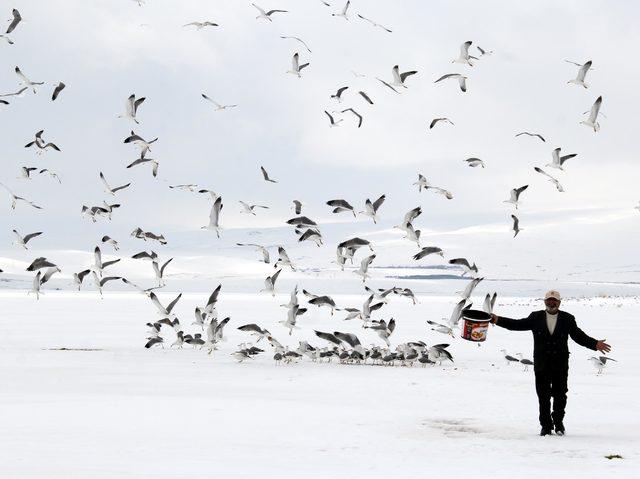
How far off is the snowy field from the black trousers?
0.28 metres

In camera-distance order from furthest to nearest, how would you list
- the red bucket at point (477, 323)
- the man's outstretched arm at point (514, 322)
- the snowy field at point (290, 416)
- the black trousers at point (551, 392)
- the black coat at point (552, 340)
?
the red bucket at point (477, 323) → the man's outstretched arm at point (514, 322) → the black coat at point (552, 340) → the black trousers at point (551, 392) → the snowy field at point (290, 416)

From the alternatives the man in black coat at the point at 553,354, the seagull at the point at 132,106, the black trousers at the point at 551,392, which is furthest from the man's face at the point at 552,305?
the seagull at the point at 132,106

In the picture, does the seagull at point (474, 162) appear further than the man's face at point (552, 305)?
Yes

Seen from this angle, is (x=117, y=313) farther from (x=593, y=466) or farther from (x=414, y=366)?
(x=593, y=466)

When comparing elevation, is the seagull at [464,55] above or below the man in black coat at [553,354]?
above

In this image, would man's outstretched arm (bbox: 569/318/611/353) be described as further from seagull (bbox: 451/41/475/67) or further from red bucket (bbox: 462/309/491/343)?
seagull (bbox: 451/41/475/67)

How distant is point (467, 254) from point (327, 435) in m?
92.8

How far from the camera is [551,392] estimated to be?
12484mm

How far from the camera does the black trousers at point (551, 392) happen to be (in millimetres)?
12281

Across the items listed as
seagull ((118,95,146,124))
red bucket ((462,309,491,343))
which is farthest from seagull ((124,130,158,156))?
red bucket ((462,309,491,343))

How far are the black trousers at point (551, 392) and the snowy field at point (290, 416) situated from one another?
11.0 inches

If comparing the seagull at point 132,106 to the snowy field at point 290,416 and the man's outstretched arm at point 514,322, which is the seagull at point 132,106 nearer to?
the snowy field at point 290,416

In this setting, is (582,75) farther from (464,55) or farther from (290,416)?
(290,416)

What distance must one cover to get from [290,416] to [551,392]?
10.9 ft
